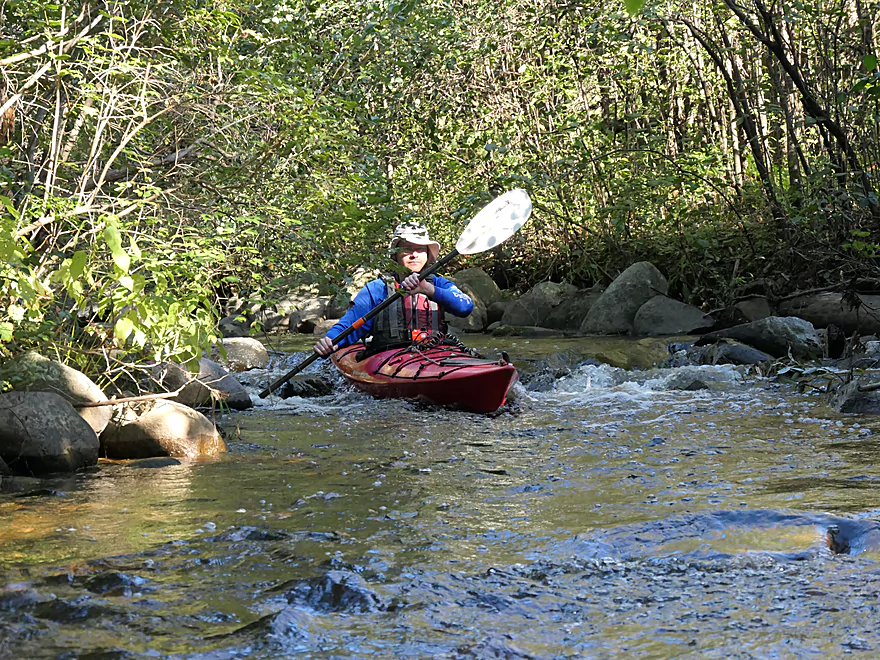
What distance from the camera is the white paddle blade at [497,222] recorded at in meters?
7.48

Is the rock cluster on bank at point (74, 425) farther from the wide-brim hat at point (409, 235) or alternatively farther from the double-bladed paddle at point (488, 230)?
the wide-brim hat at point (409, 235)

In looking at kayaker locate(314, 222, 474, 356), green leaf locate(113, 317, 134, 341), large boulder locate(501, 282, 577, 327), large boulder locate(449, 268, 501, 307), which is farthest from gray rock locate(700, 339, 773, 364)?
green leaf locate(113, 317, 134, 341)

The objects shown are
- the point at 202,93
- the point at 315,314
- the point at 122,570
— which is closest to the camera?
the point at 122,570

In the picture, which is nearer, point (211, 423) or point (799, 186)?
point (211, 423)

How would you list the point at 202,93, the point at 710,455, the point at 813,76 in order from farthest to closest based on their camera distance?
1. the point at 813,76
2. the point at 202,93
3. the point at 710,455

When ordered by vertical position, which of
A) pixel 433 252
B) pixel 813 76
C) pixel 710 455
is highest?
pixel 813 76

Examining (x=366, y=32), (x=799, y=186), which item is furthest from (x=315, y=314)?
(x=799, y=186)

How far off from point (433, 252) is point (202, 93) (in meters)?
2.47

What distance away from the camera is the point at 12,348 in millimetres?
4820

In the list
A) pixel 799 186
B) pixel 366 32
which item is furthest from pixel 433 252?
pixel 799 186

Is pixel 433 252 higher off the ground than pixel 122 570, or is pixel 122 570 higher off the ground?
pixel 433 252

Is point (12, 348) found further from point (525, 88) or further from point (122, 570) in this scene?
point (525, 88)

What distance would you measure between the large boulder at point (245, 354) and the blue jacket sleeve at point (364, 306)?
2.18 meters

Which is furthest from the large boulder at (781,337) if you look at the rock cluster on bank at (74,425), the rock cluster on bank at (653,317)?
the rock cluster on bank at (74,425)
